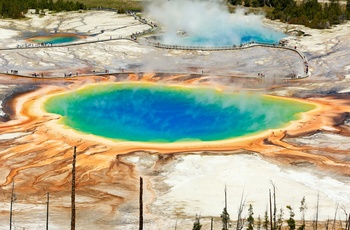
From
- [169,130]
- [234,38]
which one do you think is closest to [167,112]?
[169,130]

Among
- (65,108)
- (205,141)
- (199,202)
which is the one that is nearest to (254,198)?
(199,202)

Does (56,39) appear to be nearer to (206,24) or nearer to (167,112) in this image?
(206,24)

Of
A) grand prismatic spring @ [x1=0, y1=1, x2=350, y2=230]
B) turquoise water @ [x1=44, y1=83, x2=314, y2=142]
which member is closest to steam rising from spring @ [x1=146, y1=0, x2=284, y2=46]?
grand prismatic spring @ [x1=0, y1=1, x2=350, y2=230]

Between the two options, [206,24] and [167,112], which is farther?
[206,24]

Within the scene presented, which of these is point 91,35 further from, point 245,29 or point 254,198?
point 254,198

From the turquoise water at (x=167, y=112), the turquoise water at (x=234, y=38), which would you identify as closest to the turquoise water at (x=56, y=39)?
the turquoise water at (x=234, y=38)

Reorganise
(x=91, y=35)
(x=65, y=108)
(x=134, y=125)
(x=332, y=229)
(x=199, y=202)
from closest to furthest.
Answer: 1. (x=332, y=229)
2. (x=199, y=202)
3. (x=134, y=125)
4. (x=65, y=108)
5. (x=91, y=35)
